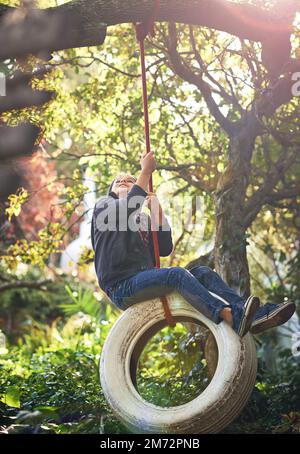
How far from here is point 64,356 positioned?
8.48 metres


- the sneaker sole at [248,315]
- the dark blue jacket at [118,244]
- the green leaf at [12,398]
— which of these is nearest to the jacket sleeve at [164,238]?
the dark blue jacket at [118,244]

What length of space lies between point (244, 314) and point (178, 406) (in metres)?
0.73

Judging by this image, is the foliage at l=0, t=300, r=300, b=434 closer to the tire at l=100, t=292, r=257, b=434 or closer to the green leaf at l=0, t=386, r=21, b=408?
the green leaf at l=0, t=386, r=21, b=408

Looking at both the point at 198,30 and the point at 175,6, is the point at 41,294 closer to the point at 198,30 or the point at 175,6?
the point at 198,30

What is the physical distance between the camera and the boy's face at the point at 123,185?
4898 millimetres

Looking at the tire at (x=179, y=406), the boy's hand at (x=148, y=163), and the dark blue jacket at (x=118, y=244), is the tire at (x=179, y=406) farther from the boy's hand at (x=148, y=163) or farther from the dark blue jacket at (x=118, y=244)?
the boy's hand at (x=148, y=163)

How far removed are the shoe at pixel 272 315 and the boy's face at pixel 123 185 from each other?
125 cm

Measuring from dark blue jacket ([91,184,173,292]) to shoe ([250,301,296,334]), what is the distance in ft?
2.75

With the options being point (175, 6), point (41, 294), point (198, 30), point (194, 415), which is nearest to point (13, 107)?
point (175, 6)

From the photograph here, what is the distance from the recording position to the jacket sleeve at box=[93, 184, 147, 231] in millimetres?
4605

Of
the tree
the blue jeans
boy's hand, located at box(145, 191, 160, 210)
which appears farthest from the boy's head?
the tree

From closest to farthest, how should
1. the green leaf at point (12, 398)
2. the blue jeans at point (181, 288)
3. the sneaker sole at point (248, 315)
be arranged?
the sneaker sole at point (248, 315)
the blue jeans at point (181, 288)
the green leaf at point (12, 398)

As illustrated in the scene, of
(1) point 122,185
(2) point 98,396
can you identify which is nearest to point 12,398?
(2) point 98,396
